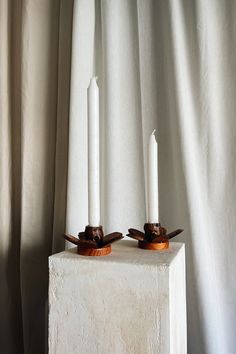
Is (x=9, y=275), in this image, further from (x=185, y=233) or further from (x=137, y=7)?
(x=137, y=7)

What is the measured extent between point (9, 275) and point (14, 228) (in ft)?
0.43

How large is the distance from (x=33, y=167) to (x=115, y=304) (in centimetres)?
45

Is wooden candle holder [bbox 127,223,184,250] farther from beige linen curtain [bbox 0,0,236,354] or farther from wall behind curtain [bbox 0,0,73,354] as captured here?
wall behind curtain [bbox 0,0,73,354]

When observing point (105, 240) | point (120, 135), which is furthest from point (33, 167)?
point (105, 240)

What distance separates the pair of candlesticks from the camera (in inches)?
20.2

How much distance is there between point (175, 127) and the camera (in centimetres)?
72

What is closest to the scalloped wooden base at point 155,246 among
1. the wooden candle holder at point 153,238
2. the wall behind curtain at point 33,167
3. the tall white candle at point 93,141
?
the wooden candle holder at point 153,238

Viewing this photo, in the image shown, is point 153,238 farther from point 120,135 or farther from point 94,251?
point 120,135

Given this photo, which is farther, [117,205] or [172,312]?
[117,205]

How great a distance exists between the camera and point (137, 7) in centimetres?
75

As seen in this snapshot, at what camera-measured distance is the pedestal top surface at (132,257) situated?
472 millimetres

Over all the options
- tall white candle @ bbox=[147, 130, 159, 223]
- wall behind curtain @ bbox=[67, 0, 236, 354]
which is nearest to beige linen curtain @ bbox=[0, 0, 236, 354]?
wall behind curtain @ bbox=[67, 0, 236, 354]

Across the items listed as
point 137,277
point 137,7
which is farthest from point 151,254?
point 137,7

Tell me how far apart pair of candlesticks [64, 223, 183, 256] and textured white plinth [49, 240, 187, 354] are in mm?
16
